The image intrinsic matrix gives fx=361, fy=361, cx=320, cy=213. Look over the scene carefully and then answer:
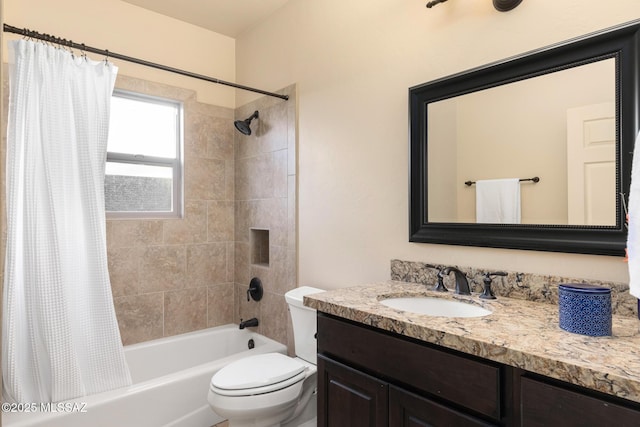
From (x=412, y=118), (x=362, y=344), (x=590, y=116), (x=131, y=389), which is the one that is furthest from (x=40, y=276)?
(x=590, y=116)

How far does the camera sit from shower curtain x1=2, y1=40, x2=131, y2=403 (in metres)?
1.67

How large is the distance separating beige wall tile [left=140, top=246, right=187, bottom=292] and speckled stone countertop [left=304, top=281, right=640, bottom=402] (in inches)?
65.5

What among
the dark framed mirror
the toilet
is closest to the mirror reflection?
the dark framed mirror

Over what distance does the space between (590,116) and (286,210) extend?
1.73 meters

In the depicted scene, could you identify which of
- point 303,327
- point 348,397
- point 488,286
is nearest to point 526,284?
point 488,286

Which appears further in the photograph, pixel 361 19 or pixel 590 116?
pixel 361 19

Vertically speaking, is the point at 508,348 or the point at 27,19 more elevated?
the point at 27,19

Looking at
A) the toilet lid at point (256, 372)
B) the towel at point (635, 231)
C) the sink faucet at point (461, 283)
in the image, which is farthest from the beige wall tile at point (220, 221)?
the towel at point (635, 231)

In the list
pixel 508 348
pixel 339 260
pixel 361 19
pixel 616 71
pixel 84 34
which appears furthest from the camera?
pixel 84 34

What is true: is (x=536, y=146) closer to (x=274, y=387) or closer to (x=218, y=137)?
(x=274, y=387)

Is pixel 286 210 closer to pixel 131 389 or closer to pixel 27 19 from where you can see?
pixel 131 389

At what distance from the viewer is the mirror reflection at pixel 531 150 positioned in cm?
117

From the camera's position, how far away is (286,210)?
8.13 ft

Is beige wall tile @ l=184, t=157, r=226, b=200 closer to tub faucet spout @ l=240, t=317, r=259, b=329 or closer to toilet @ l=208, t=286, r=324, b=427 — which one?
tub faucet spout @ l=240, t=317, r=259, b=329
